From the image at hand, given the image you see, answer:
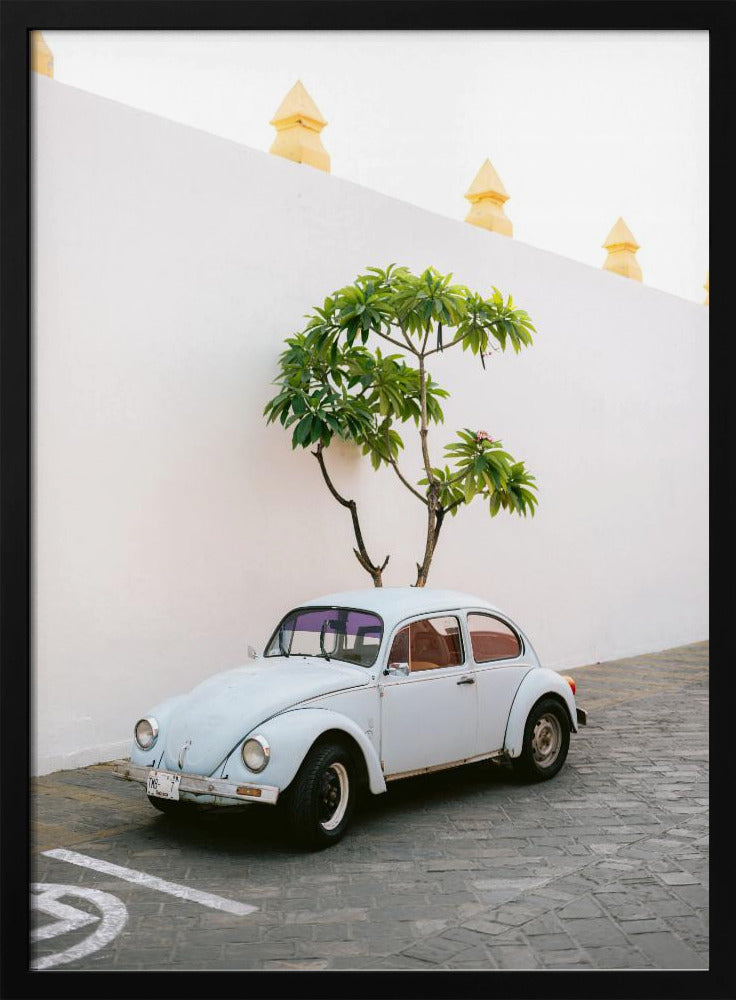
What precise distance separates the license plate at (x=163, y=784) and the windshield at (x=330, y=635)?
119cm

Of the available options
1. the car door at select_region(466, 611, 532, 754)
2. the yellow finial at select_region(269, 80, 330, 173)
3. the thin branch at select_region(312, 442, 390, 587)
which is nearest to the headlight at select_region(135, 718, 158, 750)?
the car door at select_region(466, 611, 532, 754)

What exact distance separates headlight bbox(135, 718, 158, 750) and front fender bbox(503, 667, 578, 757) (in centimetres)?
212

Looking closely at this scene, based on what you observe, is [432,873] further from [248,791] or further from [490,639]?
[490,639]

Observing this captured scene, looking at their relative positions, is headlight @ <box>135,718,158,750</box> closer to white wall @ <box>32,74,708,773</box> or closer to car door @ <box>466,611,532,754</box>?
white wall @ <box>32,74,708,773</box>

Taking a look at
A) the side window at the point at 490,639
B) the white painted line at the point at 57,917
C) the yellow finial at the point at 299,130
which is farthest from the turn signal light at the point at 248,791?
the yellow finial at the point at 299,130

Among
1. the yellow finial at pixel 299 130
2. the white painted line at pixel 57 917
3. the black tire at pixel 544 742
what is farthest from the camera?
the yellow finial at pixel 299 130

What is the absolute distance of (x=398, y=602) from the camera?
606 centimetres

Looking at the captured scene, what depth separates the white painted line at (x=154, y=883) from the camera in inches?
171

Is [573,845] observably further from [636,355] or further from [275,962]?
[636,355]

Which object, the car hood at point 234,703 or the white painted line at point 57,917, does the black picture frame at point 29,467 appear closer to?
the white painted line at point 57,917

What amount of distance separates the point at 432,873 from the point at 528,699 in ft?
5.68

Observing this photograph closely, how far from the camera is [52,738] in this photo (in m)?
6.61
